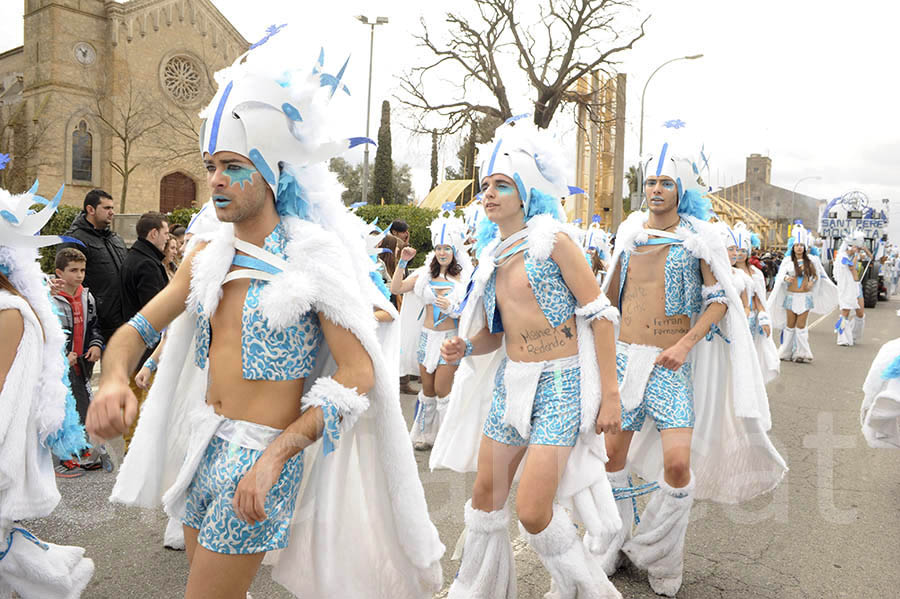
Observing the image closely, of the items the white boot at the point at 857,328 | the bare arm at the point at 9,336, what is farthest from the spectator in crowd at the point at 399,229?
the white boot at the point at 857,328

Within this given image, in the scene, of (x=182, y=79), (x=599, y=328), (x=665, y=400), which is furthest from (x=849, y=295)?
(x=182, y=79)

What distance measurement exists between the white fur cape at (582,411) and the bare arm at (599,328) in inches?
1.2

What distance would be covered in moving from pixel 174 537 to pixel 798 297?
464 inches

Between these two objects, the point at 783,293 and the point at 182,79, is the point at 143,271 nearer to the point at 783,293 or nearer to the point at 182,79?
the point at 783,293

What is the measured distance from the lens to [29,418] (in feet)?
11.0

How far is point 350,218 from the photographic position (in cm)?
284

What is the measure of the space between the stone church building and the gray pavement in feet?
110

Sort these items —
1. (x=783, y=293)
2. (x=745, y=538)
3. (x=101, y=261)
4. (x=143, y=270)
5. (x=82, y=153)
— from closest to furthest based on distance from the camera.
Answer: (x=745, y=538) < (x=143, y=270) < (x=101, y=261) < (x=783, y=293) < (x=82, y=153)

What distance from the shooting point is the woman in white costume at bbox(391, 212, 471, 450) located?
6941mm

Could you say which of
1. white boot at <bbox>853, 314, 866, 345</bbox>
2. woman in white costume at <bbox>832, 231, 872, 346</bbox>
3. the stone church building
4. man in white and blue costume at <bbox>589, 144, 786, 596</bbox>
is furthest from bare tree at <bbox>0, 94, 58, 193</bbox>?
man in white and blue costume at <bbox>589, 144, 786, 596</bbox>

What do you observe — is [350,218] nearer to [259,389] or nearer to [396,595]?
[259,389]

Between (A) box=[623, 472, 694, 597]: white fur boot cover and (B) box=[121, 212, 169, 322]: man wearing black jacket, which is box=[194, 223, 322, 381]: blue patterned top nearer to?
(A) box=[623, 472, 694, 597]: white fur boot cover

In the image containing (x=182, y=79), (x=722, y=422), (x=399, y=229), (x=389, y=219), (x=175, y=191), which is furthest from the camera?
(x=182, y=79)

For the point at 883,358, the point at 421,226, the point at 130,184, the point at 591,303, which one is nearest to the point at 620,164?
the point at 421,226
